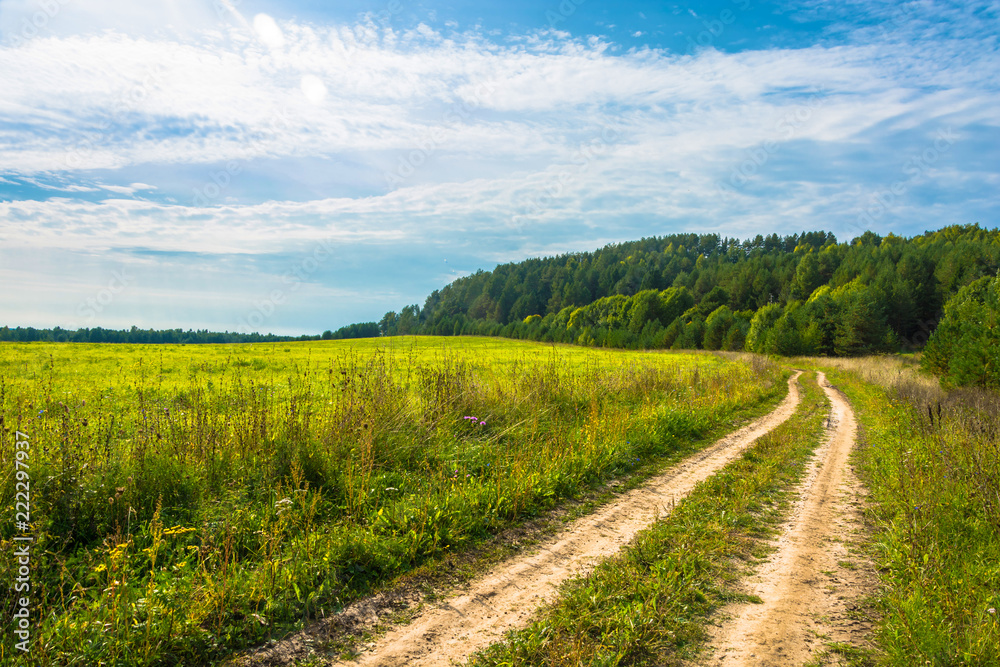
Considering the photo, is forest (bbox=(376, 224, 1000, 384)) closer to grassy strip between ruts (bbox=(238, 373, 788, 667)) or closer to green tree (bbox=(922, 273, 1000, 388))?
green tree (bbox=(922, 273, 1000, 388))

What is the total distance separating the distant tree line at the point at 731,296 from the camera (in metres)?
65.6

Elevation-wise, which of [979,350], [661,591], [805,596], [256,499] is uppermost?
[979,350]

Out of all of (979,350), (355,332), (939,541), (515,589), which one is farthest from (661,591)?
(355,332)

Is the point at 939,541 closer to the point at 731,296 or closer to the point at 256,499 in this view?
the point at 256,499

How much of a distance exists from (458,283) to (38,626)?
127341 millimetres

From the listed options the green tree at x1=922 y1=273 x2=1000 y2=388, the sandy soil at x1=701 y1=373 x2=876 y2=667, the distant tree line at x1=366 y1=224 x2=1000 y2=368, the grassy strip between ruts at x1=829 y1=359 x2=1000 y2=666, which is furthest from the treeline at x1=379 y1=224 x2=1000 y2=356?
the sandy soil at x1=701 y1=373 x2=876 y2=667

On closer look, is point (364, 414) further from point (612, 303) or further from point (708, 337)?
point (612, 303)

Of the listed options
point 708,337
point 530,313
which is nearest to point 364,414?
point 708,337

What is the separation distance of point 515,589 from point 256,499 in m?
3.37

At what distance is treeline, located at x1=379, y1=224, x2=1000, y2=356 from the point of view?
65.7 m

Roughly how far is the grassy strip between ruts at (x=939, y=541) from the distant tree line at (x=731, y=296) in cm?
6019

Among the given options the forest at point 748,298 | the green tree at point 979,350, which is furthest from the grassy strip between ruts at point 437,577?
the forest at point 748,298

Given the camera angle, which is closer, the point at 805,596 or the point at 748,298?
the point at 805,596

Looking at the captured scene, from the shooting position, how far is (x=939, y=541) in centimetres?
520
